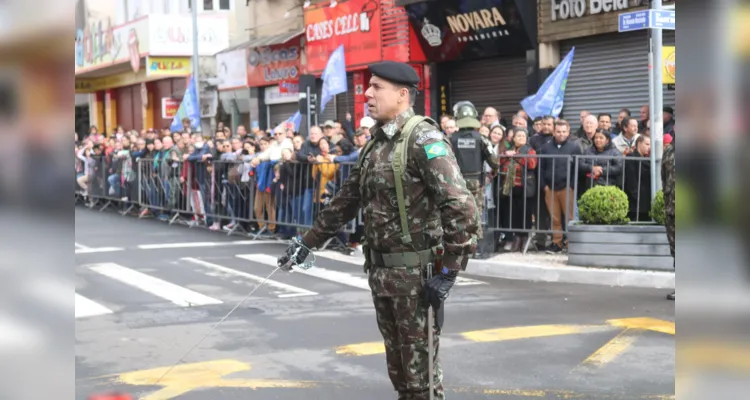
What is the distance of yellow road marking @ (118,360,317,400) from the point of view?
6.18 metres

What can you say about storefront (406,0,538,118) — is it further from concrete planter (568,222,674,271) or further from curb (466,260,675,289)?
concrete planter (568,222,674,271)

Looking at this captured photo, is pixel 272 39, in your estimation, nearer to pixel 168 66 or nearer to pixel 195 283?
pixel 168 66

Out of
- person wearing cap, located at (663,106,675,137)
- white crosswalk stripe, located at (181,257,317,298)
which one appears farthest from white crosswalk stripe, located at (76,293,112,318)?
person wearing cap, located at (663,106,675,137)

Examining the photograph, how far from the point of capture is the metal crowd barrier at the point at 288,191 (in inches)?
476

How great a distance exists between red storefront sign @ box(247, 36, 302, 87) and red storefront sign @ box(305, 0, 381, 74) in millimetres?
1140

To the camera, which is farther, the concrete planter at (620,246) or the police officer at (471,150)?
the police officer at (471,150)

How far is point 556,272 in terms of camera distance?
1080 centimetres

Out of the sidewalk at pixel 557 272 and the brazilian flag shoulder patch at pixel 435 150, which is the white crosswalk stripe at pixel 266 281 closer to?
the sidewalk at pixel 557 272

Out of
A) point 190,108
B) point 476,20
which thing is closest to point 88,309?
point 476,20

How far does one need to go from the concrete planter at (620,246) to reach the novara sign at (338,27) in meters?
14.0

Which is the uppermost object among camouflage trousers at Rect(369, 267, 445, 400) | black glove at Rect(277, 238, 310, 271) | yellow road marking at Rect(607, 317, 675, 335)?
black glove at Rect(277, 238, 310, 271)

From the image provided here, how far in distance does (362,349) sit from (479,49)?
46.9 ft

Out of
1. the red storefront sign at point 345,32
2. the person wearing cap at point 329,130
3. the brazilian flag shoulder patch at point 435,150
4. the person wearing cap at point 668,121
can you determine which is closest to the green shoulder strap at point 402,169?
the brazilian flag shoulder patch at point 435,150

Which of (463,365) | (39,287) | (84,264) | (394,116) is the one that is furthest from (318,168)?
(39,287)
